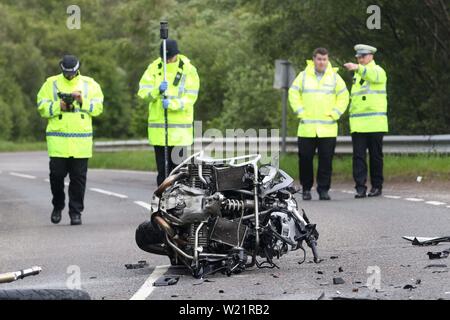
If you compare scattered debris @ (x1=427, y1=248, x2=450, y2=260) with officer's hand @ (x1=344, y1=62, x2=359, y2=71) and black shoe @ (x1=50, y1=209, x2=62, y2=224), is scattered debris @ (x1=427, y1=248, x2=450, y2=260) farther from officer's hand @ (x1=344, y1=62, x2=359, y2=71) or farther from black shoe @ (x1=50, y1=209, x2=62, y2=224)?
officer's hand @ (x1=344, y1=62, x2=359, y2=71)

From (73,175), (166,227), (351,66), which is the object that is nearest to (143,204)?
(73,175)

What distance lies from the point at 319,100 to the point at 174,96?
144 inches

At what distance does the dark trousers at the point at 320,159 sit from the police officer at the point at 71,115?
388cm

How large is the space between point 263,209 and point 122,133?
7244 centimetres

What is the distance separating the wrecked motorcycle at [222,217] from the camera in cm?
920

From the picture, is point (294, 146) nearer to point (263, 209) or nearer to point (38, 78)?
point (263, 209)

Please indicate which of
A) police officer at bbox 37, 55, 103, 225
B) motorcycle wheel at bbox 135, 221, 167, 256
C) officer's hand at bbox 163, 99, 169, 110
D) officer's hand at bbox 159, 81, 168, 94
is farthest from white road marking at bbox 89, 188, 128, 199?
motorcycle wheel at bbox 135, 221, 167, 256

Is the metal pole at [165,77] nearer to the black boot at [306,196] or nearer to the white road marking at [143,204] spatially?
the white road marking at [143,204]

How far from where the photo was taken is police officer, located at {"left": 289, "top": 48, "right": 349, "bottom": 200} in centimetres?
1716

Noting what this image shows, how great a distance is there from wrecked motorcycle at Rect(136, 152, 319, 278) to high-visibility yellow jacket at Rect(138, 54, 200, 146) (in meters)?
4.57

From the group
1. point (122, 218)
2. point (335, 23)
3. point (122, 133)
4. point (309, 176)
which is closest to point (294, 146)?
point (335, 23)

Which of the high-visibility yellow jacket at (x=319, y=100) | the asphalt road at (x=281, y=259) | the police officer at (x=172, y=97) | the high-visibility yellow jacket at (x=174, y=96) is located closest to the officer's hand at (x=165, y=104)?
the police officer at (x=172, y=97)
